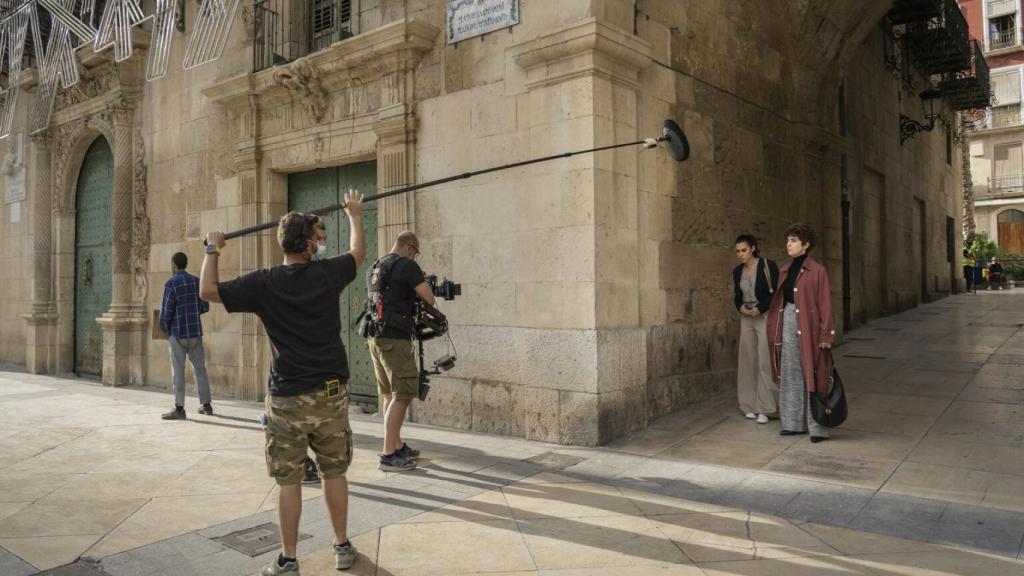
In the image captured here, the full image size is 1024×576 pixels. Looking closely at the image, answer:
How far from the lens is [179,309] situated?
7285mm

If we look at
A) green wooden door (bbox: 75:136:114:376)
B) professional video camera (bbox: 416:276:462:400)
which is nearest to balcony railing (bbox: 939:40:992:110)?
professional video camera (bbox: 416:276:462:400)

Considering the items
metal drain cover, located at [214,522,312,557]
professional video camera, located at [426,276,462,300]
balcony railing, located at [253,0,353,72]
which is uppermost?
balcony railing, located at [253,0,353,72]

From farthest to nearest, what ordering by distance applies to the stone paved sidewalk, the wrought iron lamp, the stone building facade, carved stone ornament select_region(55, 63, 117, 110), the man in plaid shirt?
the wrought iron lamp → carved stone ornament select_region(55, 63, 117, 110) → the man in plaid shirt → the stone building facade → the stone paved sidewalk

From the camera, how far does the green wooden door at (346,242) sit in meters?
7.50

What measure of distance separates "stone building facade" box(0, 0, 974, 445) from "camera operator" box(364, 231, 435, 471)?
1272 millimetres

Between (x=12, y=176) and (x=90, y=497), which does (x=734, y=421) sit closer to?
(x=90, y=497)

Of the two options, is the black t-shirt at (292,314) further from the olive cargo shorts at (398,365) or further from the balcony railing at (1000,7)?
the balcony railing at (1000,7)

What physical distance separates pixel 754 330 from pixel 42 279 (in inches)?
455

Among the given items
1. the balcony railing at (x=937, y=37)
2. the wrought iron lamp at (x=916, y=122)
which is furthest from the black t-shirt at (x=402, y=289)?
the wrought iron lamp at (x=916, y=122)

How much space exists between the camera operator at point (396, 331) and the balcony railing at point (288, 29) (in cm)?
452

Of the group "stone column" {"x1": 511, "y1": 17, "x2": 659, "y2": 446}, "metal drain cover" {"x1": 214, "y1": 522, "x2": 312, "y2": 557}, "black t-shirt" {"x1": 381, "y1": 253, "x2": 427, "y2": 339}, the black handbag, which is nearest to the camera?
"metal drain cover" {"x1": 214, "y1": 522, "x2": 312, "y2": 557}

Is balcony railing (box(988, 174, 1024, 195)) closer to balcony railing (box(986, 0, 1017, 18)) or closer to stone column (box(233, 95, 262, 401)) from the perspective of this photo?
balcony railing (box(986, 0, 1017, 18))

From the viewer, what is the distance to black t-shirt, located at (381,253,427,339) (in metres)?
4.76

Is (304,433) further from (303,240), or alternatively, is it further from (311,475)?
(311,475)
